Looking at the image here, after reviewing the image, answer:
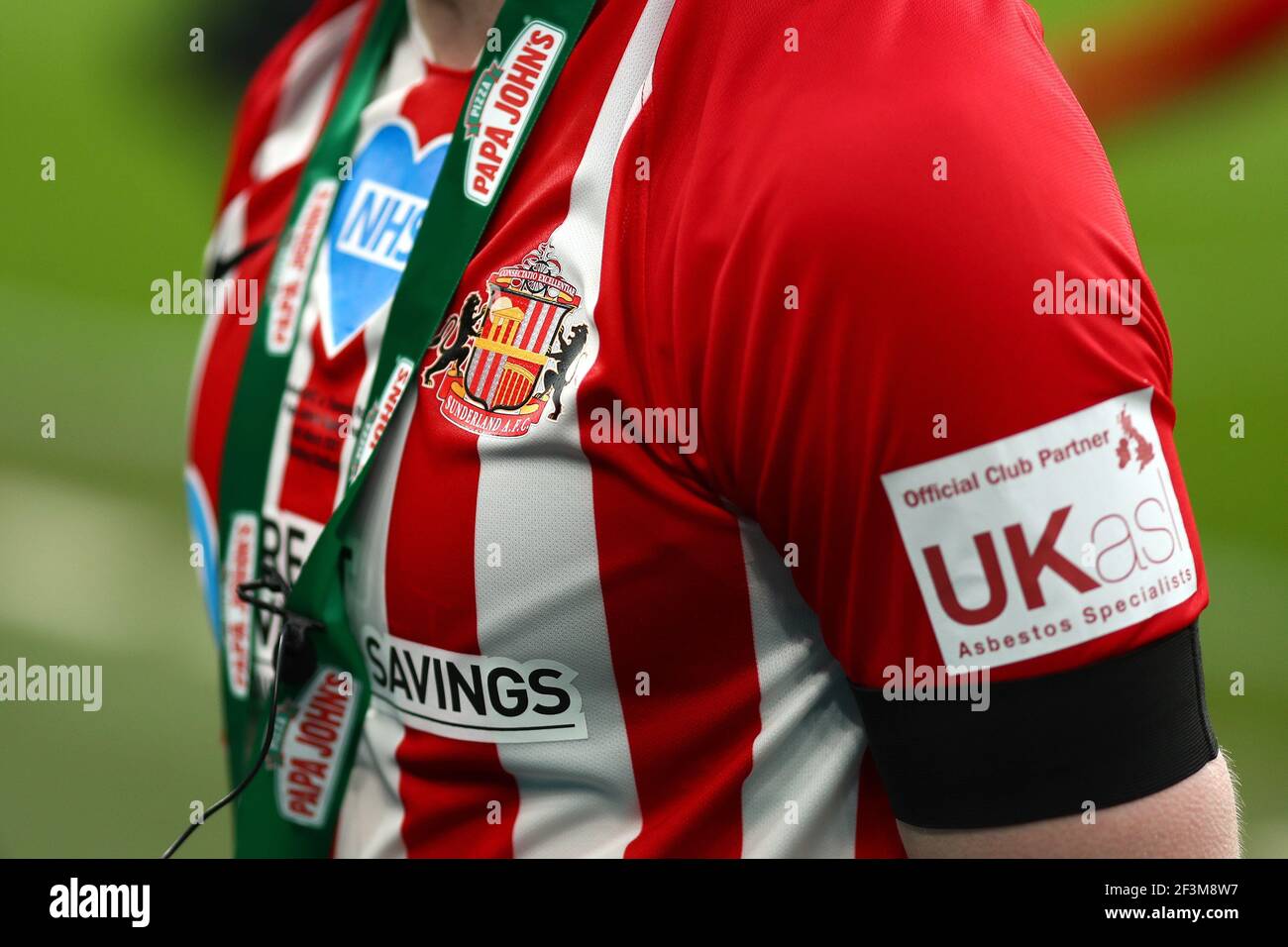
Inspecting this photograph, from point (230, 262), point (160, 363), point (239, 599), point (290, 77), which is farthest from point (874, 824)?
point (160, 363)

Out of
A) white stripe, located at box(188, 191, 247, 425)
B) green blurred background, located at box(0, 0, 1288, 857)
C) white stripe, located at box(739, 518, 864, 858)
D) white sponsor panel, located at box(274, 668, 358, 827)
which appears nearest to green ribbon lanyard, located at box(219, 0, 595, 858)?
white sponsor panel, located at box(274, 668, 358, 827)

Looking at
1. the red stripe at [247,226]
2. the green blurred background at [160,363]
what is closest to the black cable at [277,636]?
the red stripe at [247,226]

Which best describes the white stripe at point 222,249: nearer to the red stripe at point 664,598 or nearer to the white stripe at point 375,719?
the white stripe at point 375,719

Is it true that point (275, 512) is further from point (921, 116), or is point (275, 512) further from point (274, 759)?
point (921, 116)

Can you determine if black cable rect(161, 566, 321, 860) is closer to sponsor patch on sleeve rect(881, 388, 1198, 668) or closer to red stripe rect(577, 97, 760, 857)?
red stripe rect(577, 97, 760, 857)

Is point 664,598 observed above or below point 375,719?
above

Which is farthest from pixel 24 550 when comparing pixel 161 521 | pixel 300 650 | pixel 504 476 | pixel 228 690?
pixel 504 476

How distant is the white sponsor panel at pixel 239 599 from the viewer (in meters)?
0.97

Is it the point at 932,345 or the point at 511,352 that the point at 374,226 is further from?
the point at 932,345

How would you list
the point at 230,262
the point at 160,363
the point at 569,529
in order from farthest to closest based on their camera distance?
the point at 160,363, the point at 230,262, the point at 569,529

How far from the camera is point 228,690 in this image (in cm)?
107

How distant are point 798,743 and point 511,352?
0.96ft

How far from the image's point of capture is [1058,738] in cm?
66

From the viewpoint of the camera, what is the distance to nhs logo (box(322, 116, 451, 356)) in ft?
2.93
